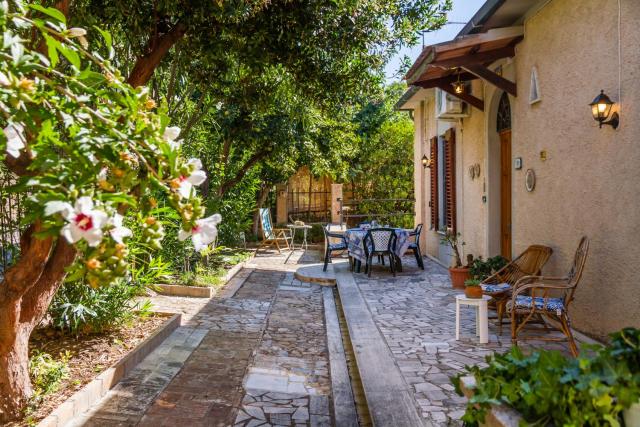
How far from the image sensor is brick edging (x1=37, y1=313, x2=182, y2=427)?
343 cm

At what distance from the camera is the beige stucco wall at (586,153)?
4.49 metres

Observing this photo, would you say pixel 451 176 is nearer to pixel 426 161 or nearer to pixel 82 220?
pixel 426 161

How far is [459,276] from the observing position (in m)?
8.20

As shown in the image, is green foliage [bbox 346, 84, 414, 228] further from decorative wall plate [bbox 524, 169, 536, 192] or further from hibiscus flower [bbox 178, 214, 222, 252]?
hibiscus flower [bbox 178, 214, 222, 252]

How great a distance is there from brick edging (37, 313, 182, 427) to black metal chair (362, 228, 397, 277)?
Answer: 4922mm

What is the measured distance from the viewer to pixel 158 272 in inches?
223

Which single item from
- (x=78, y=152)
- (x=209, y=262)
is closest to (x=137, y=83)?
(x=78, y=152)

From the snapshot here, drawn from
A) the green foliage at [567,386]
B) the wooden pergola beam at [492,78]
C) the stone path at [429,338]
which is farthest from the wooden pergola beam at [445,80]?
the green foliage at [567,386]

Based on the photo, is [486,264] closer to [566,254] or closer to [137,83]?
[566,254]

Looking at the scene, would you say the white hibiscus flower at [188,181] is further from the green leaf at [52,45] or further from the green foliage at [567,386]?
the green foliage at [567,386]

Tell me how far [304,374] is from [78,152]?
11.5ft

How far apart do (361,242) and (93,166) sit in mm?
8556

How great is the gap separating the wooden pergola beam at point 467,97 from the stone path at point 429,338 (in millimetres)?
2820

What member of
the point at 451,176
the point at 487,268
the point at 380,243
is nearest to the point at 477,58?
the point at 487,268
